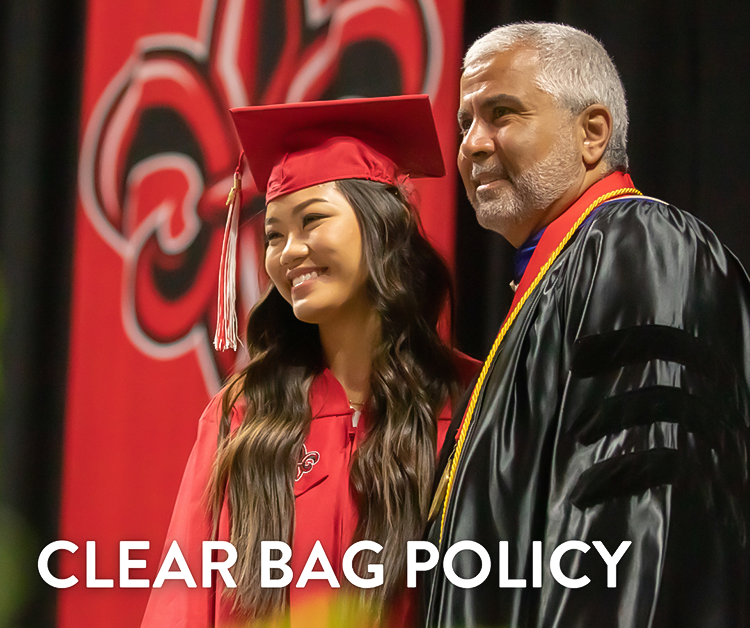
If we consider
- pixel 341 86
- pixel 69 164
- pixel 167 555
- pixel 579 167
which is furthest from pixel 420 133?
pixel 69 164

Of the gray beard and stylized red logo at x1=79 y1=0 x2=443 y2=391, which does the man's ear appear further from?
stylized red logo at x1=79 y1=0 x2=443 y2=391

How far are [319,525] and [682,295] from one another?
786 millimetres

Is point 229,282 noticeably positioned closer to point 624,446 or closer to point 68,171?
point 68,171

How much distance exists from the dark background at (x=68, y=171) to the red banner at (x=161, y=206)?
7 cm

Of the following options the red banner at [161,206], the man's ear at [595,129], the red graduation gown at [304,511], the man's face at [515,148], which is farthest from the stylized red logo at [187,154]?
the man's ear at [595,129]

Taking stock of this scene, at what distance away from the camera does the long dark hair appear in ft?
5.02

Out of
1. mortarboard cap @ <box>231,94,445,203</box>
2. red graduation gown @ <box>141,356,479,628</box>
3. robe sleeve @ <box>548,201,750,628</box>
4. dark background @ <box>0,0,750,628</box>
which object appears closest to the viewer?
robe sleeve @ <box>548,201,750,628</box>

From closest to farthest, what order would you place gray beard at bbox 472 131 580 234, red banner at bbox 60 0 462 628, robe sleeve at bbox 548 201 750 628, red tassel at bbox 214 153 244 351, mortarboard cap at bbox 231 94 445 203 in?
A: robe sleeve at bbox 548 201 750 628 → gray beard at bbox 472 131 580 234 → mortarboard cap at bbox 231 94 445 203 → red tassel at bbox 214 153 244 351 → red banner at bbox 60 0 462 628

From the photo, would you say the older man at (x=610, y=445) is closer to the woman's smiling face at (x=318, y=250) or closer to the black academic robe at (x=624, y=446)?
the black academic robe at (x=624, y=446)

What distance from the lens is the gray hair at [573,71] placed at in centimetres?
146

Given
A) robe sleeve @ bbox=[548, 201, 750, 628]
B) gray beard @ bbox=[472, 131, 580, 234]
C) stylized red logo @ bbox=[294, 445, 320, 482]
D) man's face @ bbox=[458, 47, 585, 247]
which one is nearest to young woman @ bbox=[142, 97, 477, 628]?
stylized red logo @ bbox=[294, 445, 320, 482]

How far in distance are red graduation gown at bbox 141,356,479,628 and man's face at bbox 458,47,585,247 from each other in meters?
0.41

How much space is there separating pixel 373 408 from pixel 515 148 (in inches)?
22.6

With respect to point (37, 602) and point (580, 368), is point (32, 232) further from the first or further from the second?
point (580, 368)
